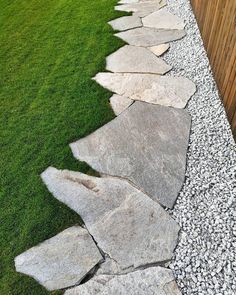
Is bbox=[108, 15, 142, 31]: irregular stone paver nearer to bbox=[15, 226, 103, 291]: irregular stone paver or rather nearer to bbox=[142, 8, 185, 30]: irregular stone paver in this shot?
bbox=[142, 8, 185, 30]: irregular stone paver

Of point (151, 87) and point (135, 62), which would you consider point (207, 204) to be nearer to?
point (151, 87)

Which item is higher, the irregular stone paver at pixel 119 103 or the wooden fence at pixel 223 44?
the wooden fence at pixel 223 44

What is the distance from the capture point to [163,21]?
4.32m

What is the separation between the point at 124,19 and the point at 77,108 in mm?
1890

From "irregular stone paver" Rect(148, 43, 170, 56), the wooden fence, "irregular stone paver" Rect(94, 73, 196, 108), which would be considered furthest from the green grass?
the wooden fence

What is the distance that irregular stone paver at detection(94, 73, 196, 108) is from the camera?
10.2ft

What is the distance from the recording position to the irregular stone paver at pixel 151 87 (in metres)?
3.11

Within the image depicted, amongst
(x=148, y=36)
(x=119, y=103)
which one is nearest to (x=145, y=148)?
(x=119, y=103)

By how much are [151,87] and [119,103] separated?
393 mm

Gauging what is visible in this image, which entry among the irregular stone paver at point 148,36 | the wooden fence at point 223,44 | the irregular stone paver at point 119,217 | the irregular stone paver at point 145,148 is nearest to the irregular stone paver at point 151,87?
the irregular stone paver at point 145,148

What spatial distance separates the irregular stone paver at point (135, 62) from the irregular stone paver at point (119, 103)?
483mm

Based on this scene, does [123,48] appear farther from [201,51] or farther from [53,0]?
[53,0]

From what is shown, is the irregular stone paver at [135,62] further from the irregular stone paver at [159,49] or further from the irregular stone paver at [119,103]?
the irregular stone paver at [119,103]

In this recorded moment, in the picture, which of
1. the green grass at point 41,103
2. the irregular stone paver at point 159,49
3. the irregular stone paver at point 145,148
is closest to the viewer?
the green grass at point 41,103
